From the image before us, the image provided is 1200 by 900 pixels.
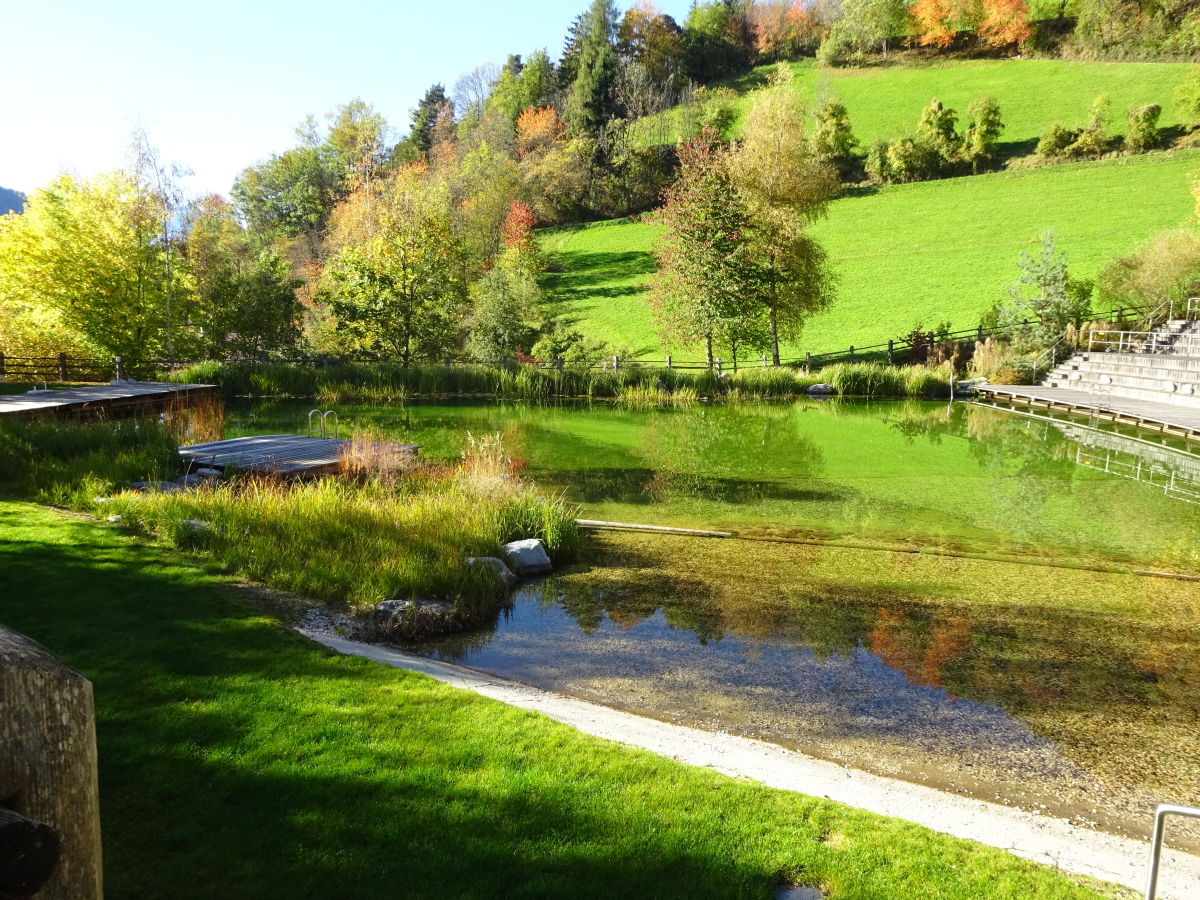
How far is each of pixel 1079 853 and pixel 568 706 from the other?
110 inches

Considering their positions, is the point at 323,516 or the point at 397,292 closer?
the point at 323,516

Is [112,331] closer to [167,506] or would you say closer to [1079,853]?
[167,506]

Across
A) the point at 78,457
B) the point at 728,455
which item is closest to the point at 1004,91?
the point at 728,455

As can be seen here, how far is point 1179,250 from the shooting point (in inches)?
999

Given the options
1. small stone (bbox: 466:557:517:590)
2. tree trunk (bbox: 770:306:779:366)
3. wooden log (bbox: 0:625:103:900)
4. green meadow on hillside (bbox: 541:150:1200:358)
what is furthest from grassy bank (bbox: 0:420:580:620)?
green meadow on hillside (bbox: 541:150:1200:358)

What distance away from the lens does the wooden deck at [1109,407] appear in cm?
1667

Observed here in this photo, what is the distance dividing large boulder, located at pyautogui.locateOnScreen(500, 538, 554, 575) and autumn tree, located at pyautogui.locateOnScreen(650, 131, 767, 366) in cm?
1882

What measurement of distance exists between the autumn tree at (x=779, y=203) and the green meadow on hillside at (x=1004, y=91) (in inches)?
1032

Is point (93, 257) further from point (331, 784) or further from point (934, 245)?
point (934, 245)

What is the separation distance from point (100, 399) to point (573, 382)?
13209 mm

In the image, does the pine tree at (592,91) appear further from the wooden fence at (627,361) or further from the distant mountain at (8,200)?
the distant mountain at (8,200)

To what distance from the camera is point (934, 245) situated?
37.2m

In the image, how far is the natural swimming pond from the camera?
487 cm

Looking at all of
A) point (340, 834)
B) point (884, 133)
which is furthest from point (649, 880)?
point (884, 133)
